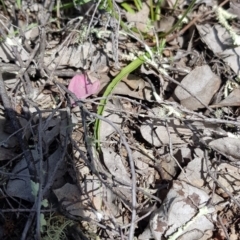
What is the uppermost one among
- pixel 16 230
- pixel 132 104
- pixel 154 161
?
pixel 132 104

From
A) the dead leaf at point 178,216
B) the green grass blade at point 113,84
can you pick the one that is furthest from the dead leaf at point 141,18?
the dead leaf at point 178,216

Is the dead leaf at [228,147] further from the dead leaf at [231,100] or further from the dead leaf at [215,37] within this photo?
the dead leaf at [215,37]

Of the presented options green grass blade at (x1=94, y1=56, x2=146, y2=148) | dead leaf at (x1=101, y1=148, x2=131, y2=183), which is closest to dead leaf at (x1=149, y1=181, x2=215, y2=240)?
dead leaf at (x1=101, y1=148, x2=131, y2=183)

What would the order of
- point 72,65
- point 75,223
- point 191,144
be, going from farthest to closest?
point 72,65 < point 191,144 < point 75,223

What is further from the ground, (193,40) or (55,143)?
(193,40)

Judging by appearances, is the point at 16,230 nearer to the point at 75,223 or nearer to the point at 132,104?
the point at 75,223

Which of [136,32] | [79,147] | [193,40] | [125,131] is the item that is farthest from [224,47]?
[79,147]

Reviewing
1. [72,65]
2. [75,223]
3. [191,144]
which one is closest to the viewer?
[75,223]

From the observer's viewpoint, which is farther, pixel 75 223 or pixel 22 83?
pixel 22 83

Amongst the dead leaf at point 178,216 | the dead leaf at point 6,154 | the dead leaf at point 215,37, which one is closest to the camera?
the dead leaf at point 178,216
